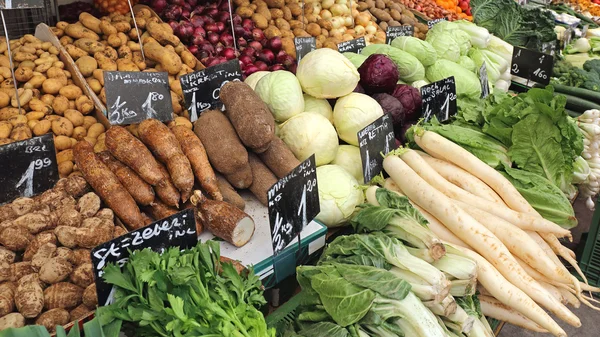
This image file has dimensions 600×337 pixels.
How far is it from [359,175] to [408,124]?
596 mm

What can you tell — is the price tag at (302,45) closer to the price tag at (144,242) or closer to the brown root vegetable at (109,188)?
the brown root vegetable at (109,188)

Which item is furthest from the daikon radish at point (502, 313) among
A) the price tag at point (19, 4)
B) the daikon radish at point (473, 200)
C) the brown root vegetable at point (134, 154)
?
the price tag at point (19, 4)

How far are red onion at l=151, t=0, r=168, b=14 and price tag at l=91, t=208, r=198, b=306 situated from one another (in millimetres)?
2486

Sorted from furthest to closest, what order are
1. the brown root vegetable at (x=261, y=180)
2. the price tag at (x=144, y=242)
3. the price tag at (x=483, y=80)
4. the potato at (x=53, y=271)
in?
1. the price tag at (x=483, y=80)
2. the brown root vegetable at (x=261, y=180)
3. the potato at (x=53, y=271)
4. the price tag at (x=144, y=242)

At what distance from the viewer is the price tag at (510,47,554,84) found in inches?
155

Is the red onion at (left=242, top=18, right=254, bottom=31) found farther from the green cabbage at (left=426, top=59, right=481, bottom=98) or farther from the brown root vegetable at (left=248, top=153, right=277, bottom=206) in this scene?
the brown root vegetable at (left=248, top=153, right=277, bottom=206)

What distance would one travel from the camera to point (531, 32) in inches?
190

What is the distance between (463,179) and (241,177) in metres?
1.14

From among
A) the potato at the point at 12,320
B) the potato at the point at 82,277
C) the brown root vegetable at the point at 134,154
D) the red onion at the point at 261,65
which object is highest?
the red onion at the point at 261,65

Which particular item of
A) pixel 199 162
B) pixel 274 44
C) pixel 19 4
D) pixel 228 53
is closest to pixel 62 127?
pixel 19 4

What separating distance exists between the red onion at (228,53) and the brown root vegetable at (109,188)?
62.6 inches

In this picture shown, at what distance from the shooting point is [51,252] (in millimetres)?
1709

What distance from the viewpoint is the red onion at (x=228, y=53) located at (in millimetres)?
3406

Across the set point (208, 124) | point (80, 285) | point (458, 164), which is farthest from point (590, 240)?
point (80, 285)
